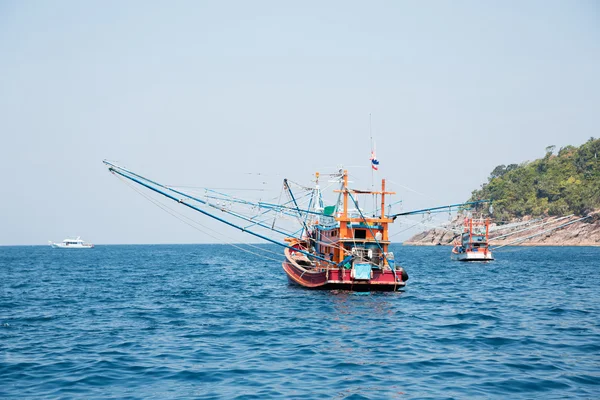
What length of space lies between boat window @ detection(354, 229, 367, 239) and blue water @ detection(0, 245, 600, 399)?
398 centimetres

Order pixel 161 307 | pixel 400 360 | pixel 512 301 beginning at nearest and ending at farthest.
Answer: pixel 400 360 → pixel 161 307 → pixel 512 301

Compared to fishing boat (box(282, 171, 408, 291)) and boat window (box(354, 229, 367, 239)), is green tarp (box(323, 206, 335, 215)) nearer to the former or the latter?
fishing boat (box(282, 171, 408, 291))

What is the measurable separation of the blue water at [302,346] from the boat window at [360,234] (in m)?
3.98

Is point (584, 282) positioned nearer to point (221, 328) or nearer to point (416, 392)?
point (221, 328)

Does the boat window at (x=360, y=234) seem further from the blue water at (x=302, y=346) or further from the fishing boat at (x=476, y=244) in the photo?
the fishing boat at (x=476, y=244)

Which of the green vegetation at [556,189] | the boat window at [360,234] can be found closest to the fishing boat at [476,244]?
the boat window at [360,234]

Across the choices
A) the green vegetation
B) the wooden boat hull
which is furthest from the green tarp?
the green vegetation

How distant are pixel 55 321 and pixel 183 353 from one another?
10.8m

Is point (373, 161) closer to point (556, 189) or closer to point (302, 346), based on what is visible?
point (302, 346)

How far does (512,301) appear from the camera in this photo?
36.3 meters

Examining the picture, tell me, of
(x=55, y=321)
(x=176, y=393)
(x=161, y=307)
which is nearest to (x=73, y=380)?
(x=176, y=393)

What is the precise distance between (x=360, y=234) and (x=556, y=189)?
154m

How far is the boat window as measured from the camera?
4012 centimetres

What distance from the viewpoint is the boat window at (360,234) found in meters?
40.1
